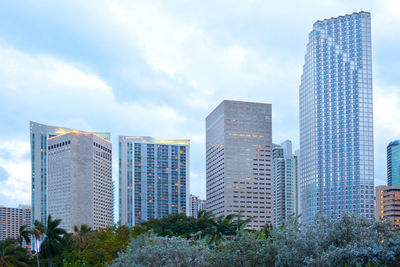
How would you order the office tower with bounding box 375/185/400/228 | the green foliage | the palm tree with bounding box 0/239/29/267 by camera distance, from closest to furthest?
the green foliage
the palm tree with bounding box 0/239/29/267
the office tower with bounding box 375/185/400/228

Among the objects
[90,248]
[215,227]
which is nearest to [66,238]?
[215,227]

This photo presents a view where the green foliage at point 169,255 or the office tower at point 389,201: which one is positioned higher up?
the green foliage at point 169,255

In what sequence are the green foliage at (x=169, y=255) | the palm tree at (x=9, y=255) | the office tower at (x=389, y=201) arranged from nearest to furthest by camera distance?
the green foliage at (x=169, y=255) → the palm tree at (x=9, y=255) → the office tower at (x=389, y=201)

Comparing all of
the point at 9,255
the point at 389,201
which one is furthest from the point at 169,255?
the point at 389,201

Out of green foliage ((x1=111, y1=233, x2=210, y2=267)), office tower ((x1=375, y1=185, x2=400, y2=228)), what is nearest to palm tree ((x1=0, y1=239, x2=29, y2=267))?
green foliage ((x1=111, y1=233, x2=210, y2=267))

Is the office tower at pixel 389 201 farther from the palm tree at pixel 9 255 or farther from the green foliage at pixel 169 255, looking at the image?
the green foliage at pixel 169 255

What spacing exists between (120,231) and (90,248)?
17.7 feet

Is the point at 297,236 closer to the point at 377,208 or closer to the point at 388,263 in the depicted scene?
the point at 388,263

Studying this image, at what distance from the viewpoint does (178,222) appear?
74938mm

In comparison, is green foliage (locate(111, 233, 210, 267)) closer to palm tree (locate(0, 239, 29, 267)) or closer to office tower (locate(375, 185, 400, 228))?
palm tree (locate(0, 239, 29, 267))

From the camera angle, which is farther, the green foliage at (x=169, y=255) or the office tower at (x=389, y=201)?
the office tower at (x=389, y=201)

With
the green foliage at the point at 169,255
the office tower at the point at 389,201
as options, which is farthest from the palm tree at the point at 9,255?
the office tower at the point at 389,201

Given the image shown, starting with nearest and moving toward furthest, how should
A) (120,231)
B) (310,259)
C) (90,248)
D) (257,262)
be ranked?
(310,259), (257,262), (120,231), (90,248)

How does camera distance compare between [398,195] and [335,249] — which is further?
[398,195]
